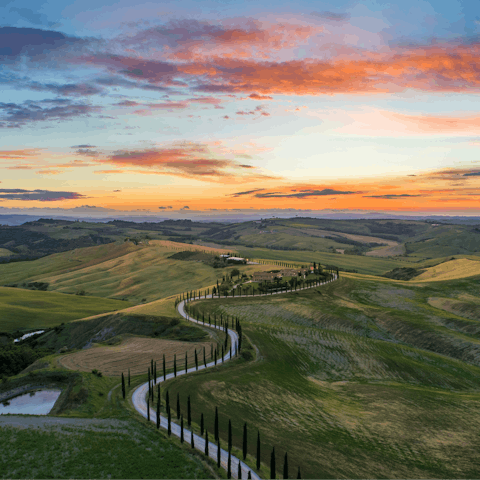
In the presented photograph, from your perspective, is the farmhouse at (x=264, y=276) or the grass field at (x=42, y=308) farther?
the farmhouse at (x=264, y=276)

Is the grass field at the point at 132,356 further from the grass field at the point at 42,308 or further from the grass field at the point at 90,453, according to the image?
the grass field at the point at 42,308

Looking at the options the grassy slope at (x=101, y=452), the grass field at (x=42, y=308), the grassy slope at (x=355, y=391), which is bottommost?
the grass field at (x=42, y=308)

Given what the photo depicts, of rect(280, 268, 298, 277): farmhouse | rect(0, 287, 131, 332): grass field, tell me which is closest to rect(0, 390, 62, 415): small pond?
rect(0, 287, 131, 332): grass field

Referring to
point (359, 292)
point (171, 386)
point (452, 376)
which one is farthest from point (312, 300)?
point (171, 386)

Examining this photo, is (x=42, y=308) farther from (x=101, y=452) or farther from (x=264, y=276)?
(x=101, y=452)

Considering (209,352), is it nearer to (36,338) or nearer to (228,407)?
(228,407)

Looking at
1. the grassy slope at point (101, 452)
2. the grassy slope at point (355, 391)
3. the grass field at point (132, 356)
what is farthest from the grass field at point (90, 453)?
the grass field at point (132, 356)

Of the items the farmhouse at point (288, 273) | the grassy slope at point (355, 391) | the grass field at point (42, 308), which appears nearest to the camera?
the grassy slope at point (355, 391)

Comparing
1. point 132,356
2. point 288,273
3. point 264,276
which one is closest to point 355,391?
point 132,356
